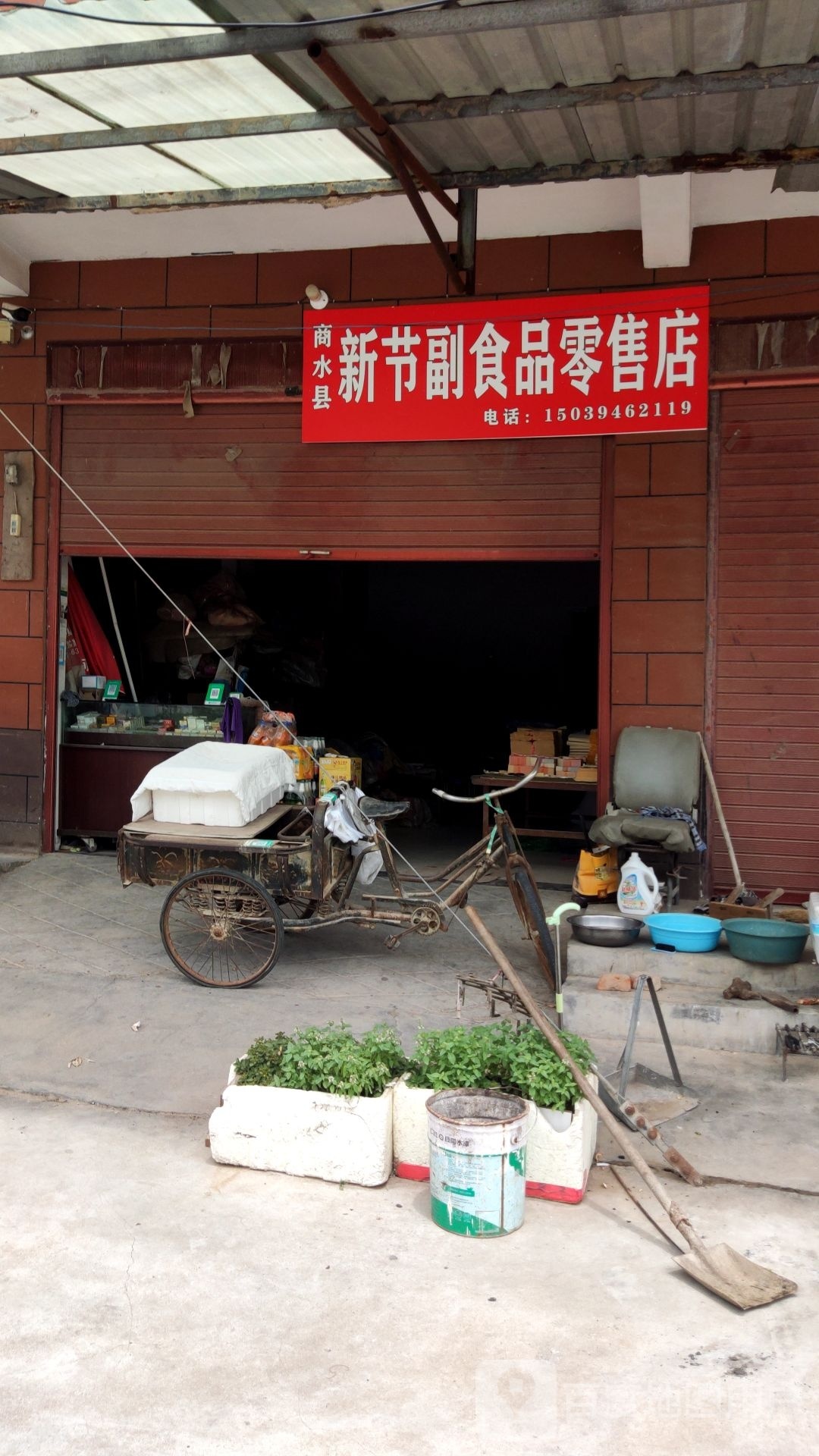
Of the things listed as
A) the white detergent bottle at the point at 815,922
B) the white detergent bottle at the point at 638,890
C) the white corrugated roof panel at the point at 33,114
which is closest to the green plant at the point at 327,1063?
the white detergent bottle at the point at 815,922

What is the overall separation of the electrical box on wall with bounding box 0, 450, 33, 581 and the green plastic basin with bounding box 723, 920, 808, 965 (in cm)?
600

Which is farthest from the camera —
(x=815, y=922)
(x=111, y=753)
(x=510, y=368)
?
(x=111, y=753)

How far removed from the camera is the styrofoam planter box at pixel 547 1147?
4.06m

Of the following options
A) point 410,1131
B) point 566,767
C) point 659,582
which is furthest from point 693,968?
point 566,767

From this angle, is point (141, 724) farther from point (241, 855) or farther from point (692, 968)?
point (692, 968)

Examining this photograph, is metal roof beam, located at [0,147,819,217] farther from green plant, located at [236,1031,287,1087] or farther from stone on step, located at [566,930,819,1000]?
green plant, located at [236,1031,287,1087]

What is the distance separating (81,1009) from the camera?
5.97 meters

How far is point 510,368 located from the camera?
7910 mm

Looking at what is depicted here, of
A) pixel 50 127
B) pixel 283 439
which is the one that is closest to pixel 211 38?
pixel 50 127

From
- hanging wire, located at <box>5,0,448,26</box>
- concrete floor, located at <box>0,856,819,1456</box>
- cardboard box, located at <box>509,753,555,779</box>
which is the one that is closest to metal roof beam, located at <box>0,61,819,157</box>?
hanging wire, located at <box>5,0,448,26</box>

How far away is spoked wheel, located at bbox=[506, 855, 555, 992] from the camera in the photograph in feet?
19.4

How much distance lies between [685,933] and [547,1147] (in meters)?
2.25

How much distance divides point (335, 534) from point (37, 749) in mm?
2898

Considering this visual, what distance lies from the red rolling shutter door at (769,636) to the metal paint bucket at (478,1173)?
14.0 ft
